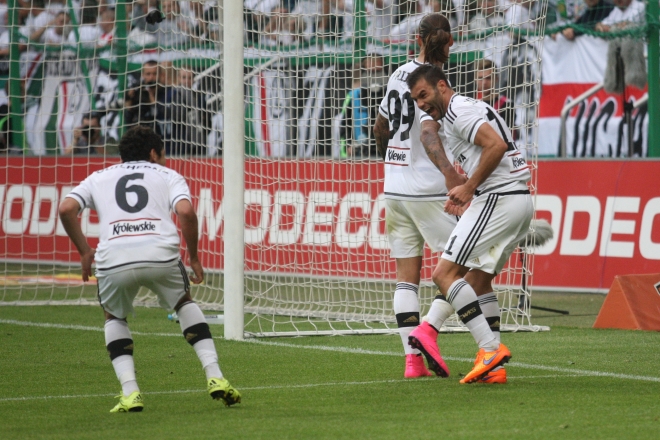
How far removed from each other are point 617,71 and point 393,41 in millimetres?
4817

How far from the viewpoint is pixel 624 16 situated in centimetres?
1435

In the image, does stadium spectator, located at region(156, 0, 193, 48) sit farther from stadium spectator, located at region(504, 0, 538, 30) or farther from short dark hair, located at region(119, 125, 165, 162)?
short dark hair, located at region(119, 125, 165, 162)

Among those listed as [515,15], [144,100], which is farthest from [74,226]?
[144,100]

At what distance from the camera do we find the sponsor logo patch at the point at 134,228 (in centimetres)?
624

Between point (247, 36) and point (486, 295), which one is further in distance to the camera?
point (247, 36)

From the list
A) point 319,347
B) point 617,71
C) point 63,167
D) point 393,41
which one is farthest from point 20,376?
point 617,71

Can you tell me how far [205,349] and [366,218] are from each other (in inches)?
232

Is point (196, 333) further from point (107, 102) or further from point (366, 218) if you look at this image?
point (107, 102)

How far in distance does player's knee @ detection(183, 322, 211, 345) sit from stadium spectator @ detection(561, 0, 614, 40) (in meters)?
10.1

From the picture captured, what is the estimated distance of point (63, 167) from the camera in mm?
15812

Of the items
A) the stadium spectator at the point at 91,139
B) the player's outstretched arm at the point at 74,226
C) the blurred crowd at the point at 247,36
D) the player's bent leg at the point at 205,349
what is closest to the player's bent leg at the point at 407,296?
the player's bent leg at the point at 205,349

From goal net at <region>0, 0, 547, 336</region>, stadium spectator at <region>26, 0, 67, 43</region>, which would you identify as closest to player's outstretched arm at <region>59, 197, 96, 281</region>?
goal net at <region>0, 0, 547, 336</region>

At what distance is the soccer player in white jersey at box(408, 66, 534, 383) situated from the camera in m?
6.91

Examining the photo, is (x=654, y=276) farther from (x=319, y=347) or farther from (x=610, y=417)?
(x=610, y=417)
